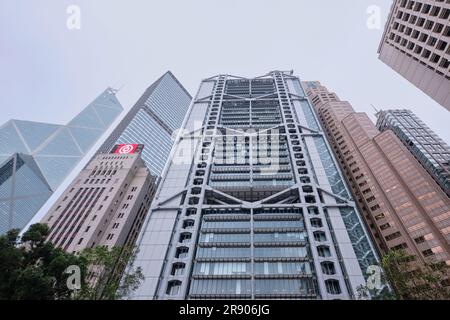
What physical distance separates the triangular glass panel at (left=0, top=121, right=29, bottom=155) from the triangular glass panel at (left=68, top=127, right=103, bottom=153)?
23.3 m

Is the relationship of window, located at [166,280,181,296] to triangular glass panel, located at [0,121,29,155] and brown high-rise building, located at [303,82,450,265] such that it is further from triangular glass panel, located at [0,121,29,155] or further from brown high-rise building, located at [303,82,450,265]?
triangular glass panel, located at [0,121,29,155]

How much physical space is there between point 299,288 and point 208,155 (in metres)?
31.9

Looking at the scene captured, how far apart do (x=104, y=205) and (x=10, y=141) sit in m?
79.4

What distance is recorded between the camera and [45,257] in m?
20.3

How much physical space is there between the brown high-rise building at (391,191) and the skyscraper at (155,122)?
8366cm

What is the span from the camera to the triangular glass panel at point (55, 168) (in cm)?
10800

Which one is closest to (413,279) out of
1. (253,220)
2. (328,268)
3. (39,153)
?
(328,268)

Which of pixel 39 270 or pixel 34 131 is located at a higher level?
pixel 34 131

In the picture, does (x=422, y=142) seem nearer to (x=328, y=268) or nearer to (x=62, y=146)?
(x=328, y=268)

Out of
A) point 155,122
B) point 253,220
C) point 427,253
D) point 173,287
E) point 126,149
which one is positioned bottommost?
point 173,287

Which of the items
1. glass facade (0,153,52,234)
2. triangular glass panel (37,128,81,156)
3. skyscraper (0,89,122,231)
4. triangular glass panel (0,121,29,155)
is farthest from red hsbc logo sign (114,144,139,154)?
triangular glass panel (0,121,29,155)

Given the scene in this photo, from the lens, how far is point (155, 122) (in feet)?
478
